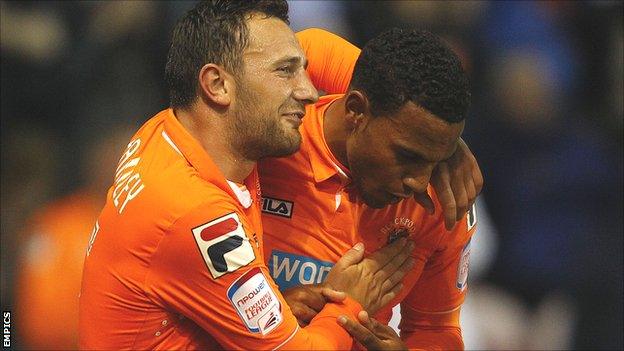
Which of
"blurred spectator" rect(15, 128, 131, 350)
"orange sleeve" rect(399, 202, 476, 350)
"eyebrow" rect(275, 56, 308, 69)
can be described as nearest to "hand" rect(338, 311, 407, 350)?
"orange sleeve" rect(399, 202, 476, 350)

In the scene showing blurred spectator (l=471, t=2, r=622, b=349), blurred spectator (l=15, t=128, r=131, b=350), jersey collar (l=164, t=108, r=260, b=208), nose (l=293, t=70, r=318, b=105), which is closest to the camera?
jersey collar (l=164, t=108, r=260, b=208)

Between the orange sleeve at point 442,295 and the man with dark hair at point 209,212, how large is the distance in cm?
30

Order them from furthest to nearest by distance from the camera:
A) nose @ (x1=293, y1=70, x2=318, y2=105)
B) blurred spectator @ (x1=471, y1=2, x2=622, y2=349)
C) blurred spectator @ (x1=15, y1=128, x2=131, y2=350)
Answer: blurred spectator @ (x1=471, y1=2, x2=622, y2=349), blurred spectator @ (x1=15, y1=128, x2=131, y2=350), nose @ (x1=293, y1=70, x2=318, y2=105)

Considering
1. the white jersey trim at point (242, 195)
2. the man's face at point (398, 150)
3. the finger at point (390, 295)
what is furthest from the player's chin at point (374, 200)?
Result: the white jersey trim at point (242, 195)

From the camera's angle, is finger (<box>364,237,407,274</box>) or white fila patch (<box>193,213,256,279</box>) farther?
finger (<box>364,237,407,274</box>)

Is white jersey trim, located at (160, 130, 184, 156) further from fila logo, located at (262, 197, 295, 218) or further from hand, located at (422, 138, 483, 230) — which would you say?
hand, located at (422, 138, 483, 230)

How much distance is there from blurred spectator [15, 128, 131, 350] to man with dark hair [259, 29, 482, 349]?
98cm

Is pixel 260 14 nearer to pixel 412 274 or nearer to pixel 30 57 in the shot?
pixel 412 274

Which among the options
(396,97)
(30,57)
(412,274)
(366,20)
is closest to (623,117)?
(366,20)

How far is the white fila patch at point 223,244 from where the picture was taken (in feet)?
6.12

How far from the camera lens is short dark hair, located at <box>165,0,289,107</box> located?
203 centimetres

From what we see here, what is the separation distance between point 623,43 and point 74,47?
192cm

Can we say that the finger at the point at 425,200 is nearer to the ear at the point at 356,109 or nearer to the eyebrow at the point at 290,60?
the ear at the point at 356,109

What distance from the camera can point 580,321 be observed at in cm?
329
